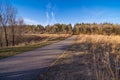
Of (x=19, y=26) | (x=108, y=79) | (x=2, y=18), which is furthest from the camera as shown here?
(x=19, y=26)

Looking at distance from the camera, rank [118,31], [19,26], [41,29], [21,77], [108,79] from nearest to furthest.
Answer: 1. [108,79]
2. [21,77]
3. [118,31]
4. [19,26]
5. [41,29]

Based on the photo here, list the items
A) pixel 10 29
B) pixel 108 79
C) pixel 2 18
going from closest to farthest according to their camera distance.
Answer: pixel 108 79
pixel 2 18
pixel 10 29

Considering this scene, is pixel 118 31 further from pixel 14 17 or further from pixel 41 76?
pixel 41 76

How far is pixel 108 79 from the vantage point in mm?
5934

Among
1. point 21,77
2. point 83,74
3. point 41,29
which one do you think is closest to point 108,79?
point 83,74

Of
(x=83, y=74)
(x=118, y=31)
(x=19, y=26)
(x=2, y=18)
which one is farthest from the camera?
(x=19, y=26)

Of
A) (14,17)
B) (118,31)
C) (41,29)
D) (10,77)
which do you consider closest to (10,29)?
(14,17)

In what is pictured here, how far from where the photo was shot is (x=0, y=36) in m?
46.9

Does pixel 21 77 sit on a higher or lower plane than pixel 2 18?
lower

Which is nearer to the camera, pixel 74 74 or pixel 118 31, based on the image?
pixel 74 74

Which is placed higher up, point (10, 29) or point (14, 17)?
point (14, 17)

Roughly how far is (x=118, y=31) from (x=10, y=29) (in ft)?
85.4

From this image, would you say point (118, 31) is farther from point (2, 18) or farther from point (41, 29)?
point (41, 29)

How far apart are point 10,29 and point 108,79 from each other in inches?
1638
